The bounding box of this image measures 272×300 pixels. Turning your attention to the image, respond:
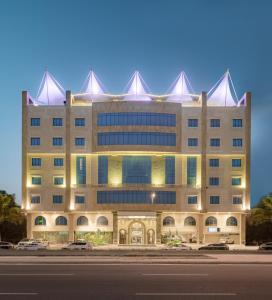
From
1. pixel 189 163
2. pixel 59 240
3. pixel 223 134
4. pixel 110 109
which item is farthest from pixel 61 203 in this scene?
pixel 223 134

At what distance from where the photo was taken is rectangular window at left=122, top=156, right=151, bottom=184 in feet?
252

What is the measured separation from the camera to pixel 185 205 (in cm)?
7725

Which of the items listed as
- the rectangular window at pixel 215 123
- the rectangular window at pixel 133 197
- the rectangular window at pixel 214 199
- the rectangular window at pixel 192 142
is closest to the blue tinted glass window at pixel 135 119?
the rectangular window at pixel 192 142

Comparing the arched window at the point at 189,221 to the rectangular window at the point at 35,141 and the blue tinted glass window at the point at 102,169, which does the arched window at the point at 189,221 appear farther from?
the rectangular window at the point at 35,141

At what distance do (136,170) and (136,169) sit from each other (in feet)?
0.56

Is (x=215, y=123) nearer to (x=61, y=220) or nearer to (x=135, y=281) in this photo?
(x=61, y=220)

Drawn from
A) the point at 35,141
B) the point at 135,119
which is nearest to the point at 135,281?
the point at 135,119

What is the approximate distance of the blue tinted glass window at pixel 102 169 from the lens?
77.6m

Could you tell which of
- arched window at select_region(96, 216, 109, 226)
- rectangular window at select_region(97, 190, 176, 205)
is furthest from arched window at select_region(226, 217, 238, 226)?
arched window at select_region(96, 216, 109, 226)

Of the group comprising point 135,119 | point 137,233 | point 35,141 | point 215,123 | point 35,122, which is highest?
point 135,119

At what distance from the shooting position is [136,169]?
7725 centimetres

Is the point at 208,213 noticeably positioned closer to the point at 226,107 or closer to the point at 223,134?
the point at 223,134

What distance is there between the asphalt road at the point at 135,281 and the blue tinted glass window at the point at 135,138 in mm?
51085

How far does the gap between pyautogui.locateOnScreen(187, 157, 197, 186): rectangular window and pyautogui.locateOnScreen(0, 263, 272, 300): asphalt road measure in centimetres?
5270
